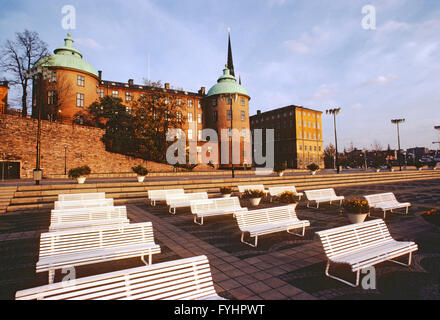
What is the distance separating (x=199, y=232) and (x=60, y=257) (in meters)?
4.17

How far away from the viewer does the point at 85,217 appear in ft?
22.8

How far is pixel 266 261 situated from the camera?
17.0 ft

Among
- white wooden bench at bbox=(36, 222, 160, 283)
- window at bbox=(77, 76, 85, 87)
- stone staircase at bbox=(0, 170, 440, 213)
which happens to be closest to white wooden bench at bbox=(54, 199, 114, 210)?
white wooden bench at bbox=(36, 222, 160, 283)

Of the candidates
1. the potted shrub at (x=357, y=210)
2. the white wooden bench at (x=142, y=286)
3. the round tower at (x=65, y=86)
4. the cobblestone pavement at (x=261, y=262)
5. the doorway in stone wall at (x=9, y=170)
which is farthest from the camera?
the round tower at (x=65, y=86)

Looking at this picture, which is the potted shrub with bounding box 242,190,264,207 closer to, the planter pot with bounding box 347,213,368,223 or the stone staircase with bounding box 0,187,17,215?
the planter pot with bounding box 347,213,368,223

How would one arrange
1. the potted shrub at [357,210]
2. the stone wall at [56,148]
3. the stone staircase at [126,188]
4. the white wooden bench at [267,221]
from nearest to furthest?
the white wooden bench at [267,221] < the potted shrub at [357,210] < the stone staircase at [126,188] < the stone wall at [56,148]

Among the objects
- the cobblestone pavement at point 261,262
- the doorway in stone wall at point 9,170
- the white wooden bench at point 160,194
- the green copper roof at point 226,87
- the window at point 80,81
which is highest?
the green copper roof at point 226,87

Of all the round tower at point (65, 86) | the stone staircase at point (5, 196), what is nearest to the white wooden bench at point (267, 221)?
the stone staircase at point (5, 196)

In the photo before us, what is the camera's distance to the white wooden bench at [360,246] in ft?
13.8

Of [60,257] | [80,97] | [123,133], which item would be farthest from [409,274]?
[80,97]

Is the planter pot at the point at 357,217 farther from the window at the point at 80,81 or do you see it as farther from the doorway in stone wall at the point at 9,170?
the window at the point at 80,81

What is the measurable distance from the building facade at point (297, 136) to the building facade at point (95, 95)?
25.9 meters

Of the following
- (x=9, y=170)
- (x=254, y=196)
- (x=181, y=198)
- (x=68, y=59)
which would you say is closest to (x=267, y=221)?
(x=254, y=196)

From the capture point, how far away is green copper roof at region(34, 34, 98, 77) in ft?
118
